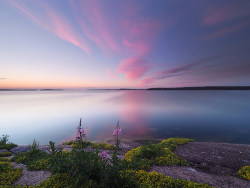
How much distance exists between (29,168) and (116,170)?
5052 mm

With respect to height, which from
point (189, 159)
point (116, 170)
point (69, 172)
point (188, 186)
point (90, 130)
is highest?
point (116, 170)

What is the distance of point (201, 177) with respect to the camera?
5.46 meters

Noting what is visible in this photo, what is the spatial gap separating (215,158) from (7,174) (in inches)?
433

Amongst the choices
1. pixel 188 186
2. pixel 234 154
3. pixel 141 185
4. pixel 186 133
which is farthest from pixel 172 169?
pixel 186 133

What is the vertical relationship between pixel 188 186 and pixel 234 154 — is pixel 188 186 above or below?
above

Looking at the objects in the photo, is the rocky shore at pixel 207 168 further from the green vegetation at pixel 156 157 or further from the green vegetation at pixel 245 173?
the green vegetation at pixel 156 157

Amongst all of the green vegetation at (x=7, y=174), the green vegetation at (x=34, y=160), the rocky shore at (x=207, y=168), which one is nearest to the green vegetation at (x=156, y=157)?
the rocky shore at (x=207, y=168)

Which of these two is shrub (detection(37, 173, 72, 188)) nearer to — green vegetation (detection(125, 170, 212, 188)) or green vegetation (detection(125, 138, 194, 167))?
green vegetation (detection(125, 170, 212, 188))

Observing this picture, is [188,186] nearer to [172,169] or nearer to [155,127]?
[172,169]

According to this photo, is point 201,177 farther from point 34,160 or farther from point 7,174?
point 34,160

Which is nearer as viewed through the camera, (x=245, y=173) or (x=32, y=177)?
(x=32, y=177)

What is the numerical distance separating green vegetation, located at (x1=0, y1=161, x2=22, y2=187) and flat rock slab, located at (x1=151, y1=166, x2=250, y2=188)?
6126 mm

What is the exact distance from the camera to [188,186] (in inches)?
165

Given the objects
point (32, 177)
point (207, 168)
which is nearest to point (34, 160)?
point (32, 177)
